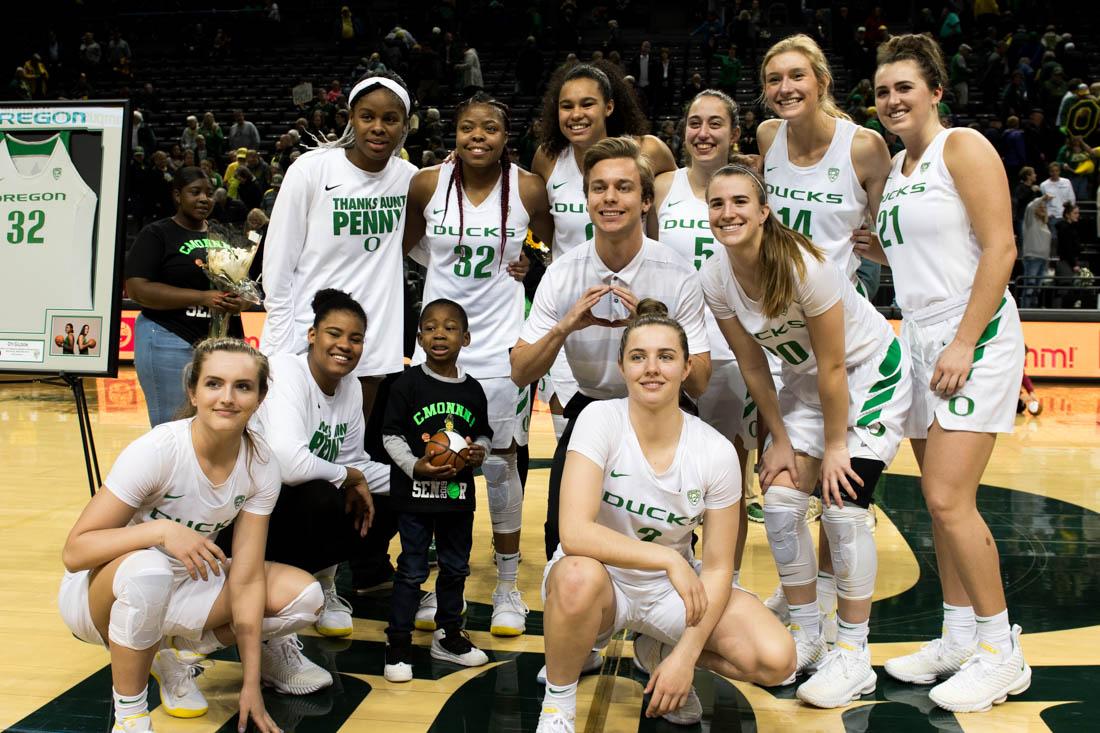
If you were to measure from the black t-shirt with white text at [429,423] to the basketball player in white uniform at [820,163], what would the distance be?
1.28 meters

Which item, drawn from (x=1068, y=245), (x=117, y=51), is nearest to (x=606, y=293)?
(x=1068, y=245)

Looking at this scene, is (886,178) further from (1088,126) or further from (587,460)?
(1088,126)

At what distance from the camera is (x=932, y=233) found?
329cm

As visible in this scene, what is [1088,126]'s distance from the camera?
43.8ft

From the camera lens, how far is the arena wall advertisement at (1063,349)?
9.69 m

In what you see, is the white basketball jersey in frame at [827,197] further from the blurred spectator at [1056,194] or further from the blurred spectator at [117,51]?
the blurred spectator at [117,51]

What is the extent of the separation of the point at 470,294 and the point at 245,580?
4.70 ft

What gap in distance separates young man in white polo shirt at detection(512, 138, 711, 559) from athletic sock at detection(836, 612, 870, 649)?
0.86 meters

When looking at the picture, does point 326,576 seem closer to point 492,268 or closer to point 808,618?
point 492,268

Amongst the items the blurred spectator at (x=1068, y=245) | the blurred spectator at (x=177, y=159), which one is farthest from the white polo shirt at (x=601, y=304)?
the blurred spectator at (x=177, y=159)

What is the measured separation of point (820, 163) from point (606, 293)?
1067mm

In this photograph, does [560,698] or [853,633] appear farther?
[853,633]

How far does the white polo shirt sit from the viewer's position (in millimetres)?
3490

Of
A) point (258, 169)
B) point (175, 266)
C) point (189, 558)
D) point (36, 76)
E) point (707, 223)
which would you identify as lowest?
point (189, 558)
